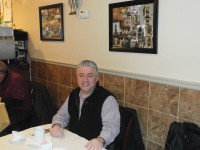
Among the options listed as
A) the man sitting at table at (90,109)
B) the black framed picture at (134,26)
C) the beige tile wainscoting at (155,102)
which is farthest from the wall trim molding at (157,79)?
the man sitting at table at (90,109)

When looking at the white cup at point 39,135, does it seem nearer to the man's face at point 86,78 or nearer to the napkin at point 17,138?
the napkin at point 17,138

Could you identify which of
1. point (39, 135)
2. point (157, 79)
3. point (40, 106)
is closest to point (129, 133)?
point (157, 79)

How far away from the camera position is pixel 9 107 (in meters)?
2.70

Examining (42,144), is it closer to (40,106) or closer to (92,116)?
(92,116)

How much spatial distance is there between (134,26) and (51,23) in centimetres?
142

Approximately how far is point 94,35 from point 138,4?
0.67 meters

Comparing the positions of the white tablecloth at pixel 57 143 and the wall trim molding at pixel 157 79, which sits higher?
the wall trim molding at pixel 157 79

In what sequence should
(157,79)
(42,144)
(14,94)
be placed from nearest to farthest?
1. (42,144)
2. (157,79)
3. (14,94)

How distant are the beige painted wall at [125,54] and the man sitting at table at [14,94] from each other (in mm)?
682

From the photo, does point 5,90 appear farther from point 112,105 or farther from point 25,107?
point 112,105

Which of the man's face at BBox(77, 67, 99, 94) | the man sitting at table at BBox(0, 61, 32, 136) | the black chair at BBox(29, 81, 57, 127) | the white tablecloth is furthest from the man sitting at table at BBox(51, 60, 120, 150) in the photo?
the black chair at BBox(29, 81, 57, 127)

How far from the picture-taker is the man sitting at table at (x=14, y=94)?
2662 millimetres

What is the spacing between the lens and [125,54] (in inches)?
92.4

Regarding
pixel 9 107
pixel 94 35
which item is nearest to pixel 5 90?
pixel 9 107
